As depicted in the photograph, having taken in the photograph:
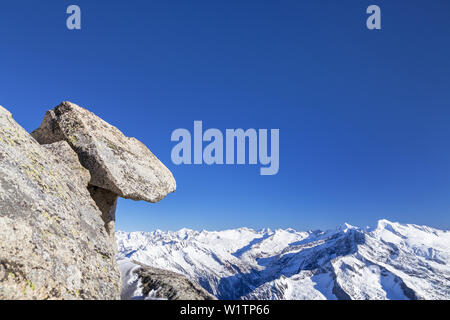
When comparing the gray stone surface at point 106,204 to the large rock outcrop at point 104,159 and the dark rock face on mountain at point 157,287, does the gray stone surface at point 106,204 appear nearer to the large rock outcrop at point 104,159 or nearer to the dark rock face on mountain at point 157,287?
the large rock outcrop at point 104,159

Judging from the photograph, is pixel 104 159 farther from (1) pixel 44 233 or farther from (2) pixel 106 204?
(1) pixel 44 233

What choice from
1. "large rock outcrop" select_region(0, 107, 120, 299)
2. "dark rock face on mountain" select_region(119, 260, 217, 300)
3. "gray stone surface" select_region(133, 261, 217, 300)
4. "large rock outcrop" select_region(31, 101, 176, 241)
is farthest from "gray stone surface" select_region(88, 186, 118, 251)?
"gray stone surface" select_region(133, 261, 217, 300)

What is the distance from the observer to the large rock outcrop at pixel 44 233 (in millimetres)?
5652

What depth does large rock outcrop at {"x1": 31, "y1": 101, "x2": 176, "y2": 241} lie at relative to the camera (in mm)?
12070

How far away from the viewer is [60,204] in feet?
26.0

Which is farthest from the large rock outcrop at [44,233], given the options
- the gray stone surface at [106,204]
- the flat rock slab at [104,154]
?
the gray stone surface at [106,204]

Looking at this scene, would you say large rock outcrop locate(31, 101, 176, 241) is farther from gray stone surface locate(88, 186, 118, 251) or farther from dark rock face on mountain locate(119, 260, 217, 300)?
dark rock face on mountain locate(119, 260, 217, 300)

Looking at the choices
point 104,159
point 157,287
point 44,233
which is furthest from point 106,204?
point 44,233

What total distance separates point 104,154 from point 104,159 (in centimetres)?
37
